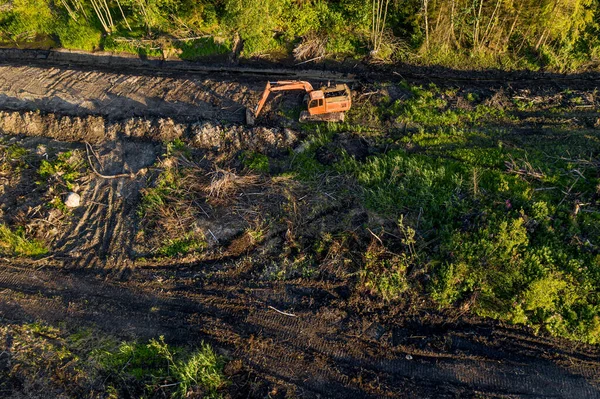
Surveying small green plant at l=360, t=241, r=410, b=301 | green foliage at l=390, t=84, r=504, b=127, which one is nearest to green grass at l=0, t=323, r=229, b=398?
small green plant at l=360, t=241, r=410, b=301

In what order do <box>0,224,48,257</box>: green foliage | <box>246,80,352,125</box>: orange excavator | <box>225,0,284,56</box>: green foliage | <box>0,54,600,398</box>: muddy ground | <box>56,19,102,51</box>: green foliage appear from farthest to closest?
<box>56,19,102,51</box>: green foliage → <box>225,0,284,56</box>: green foliage → <box>246,80,352,125</box>: orange excavator → <box>0,224,48,257</box>: green foliage → <box>0,54,600,398</box>: muddy ground

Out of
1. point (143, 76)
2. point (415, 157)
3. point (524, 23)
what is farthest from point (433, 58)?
point (143, 76)

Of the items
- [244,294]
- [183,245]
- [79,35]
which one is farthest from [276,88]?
[79,35]

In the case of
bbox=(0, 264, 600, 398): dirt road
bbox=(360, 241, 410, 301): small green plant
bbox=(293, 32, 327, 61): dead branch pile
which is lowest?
bbox=(0, 264, 600, 398): dirt road

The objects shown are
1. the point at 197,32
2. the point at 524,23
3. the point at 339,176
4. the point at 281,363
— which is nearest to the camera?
the point at 281,363

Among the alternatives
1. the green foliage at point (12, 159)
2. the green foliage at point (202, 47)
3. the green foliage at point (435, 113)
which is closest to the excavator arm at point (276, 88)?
the green foliage at point (435, 113)

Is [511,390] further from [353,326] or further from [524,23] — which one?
[524,23]

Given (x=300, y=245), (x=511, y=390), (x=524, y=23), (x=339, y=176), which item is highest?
(x=524, y=23)

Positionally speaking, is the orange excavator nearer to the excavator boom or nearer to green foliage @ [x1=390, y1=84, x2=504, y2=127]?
the excavator boom
